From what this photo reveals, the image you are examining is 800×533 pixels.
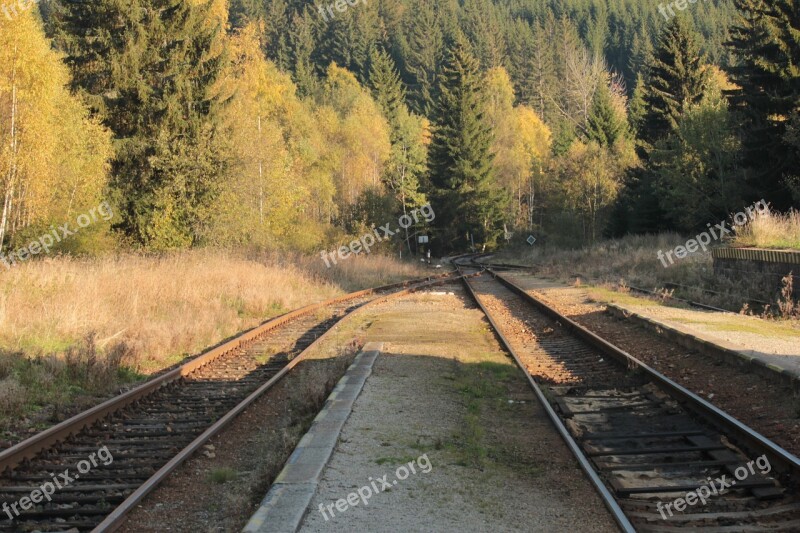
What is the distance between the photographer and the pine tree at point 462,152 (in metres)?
65.1

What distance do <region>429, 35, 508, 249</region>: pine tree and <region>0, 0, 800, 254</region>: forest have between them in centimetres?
19

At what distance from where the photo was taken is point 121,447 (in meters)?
7.54

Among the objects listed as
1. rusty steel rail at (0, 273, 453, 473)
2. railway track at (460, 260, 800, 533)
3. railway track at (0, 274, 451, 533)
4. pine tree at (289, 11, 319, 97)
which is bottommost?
railway track at (460, 260, 800, 533)

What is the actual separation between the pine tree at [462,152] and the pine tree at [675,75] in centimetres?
1844

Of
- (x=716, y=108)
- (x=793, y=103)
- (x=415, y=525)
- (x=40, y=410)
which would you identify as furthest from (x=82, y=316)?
(x=716, y=108)

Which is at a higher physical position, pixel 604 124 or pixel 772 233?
pixel 604 124

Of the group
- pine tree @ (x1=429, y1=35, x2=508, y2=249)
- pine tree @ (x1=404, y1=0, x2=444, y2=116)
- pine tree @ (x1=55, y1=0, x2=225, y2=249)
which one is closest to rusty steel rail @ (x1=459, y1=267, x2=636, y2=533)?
pine tree @ (x1=55, y1=0, x2=225, y2=249)

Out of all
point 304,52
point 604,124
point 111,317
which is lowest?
point 111,317

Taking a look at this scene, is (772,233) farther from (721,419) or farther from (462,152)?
(462,152)

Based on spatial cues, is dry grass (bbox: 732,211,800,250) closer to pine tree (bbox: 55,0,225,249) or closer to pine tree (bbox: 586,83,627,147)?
pine tree (bbox: 55,0,225,249)

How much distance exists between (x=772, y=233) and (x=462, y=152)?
45807 millimetres

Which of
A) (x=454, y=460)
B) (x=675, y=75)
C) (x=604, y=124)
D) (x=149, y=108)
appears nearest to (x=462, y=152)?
(x=604, y=124)

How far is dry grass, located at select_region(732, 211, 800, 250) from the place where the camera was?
1978cm

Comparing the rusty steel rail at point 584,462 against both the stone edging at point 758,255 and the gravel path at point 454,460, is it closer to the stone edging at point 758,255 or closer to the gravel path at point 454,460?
the gravel path at point 454,460
